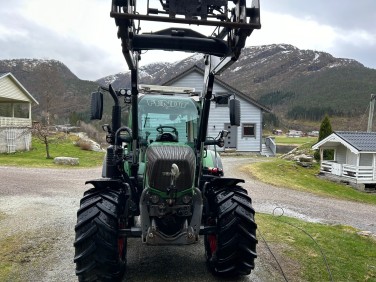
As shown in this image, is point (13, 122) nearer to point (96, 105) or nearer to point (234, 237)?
point (96, 105)

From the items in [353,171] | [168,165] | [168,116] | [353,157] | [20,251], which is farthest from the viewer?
[353,157]

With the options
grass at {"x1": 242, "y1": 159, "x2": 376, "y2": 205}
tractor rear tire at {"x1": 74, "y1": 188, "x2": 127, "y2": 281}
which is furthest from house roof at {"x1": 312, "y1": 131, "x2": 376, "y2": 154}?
tractor rear tire at {"x1": 74, "y1": 188, "x2": 127, "y2": 281}

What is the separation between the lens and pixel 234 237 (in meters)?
4.80

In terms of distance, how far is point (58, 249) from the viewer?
628cm

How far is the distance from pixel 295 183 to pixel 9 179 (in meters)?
13.8

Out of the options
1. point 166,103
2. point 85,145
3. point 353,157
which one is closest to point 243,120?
point 353,157

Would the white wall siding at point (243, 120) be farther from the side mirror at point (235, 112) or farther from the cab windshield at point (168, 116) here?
the side mirror at point (235, 112)

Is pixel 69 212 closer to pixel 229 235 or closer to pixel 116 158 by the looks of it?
pixel 116 158

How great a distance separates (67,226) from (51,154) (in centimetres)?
1932

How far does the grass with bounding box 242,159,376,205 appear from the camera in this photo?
1858 centimetres

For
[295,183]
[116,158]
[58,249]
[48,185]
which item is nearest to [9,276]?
[58,249]

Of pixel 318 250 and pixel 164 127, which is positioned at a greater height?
pixel 164 127

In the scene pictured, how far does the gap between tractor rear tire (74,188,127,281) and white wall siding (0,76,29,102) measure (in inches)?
1106

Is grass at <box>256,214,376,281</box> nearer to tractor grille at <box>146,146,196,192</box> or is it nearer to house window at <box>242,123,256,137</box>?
tractor grille at <box>146,146,196,192</box>
